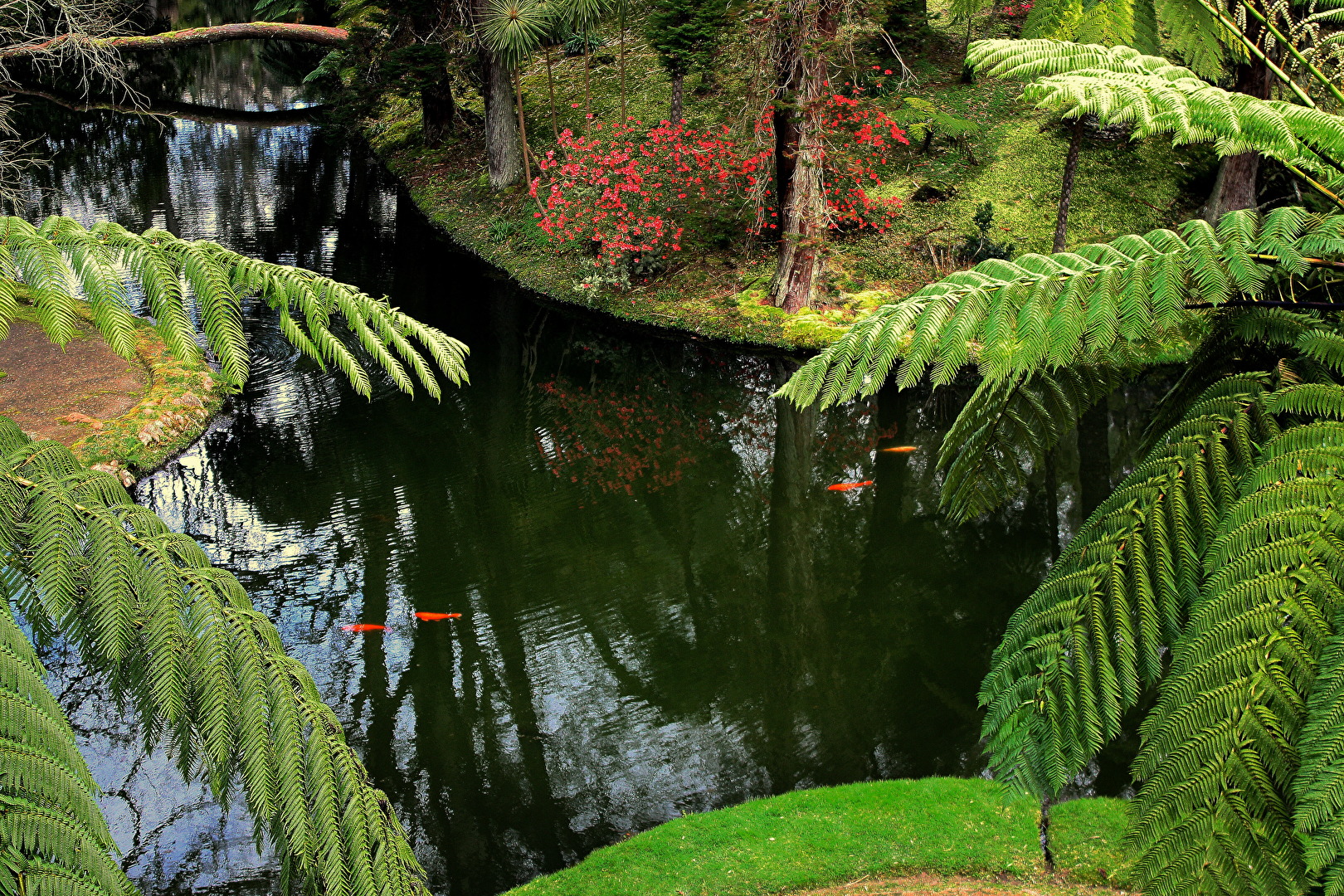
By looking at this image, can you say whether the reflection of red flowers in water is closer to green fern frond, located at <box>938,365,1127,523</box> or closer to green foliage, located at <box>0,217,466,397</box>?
green fern frond, located at <box>938,365,1127,523</box>

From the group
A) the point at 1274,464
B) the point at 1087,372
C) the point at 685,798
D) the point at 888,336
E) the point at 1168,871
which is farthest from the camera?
the point at 685,798

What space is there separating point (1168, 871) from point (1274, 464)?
137cm

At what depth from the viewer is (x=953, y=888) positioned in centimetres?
505

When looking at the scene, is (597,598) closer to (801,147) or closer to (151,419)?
(151,419)

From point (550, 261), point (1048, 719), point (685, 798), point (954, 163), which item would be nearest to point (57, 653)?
point (685, 798)

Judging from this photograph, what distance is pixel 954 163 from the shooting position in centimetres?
1672

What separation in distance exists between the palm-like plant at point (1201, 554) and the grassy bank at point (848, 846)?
2.13 metres

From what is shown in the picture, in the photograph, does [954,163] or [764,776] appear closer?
[764,776]

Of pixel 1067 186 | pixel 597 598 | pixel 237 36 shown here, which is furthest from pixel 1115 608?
pixel 237 36

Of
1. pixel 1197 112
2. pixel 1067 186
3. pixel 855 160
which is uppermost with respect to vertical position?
pixel 855 160

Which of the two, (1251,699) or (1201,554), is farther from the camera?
(1201,554)

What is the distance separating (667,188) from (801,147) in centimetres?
328

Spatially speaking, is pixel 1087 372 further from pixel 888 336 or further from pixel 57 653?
pixel 57 653

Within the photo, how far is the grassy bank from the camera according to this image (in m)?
5.23
